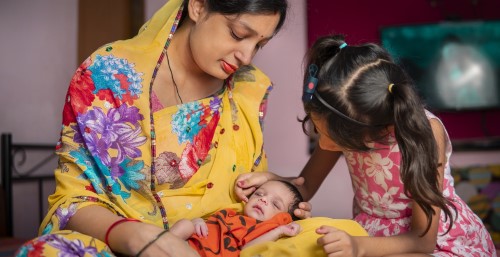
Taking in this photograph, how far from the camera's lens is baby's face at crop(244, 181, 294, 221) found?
167cm

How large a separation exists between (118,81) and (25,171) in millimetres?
2534

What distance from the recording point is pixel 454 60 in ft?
16.2

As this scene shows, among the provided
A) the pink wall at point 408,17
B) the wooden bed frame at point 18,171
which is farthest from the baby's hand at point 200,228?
the pink wall at point 408,17

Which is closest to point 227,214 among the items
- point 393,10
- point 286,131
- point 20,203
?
point 20,203

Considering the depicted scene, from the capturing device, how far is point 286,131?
4.93 m

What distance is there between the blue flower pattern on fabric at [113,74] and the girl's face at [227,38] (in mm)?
184

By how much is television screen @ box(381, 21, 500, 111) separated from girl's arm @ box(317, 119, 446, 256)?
342 cm

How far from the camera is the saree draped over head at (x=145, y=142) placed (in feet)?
5.04

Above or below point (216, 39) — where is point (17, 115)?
below

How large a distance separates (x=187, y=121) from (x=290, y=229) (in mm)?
459

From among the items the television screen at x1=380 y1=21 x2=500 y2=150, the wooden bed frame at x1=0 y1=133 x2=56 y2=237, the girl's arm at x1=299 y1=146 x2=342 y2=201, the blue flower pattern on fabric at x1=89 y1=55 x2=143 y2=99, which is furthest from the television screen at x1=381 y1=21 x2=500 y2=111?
the blue flower pattern on fabric at x1=89 y1=55 x2=143 y2=99

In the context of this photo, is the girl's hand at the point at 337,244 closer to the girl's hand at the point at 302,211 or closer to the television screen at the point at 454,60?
the girl's hand at the point at 302,211

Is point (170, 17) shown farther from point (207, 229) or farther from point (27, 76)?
point (27, 76)

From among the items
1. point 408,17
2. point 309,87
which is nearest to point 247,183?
point 309,87
